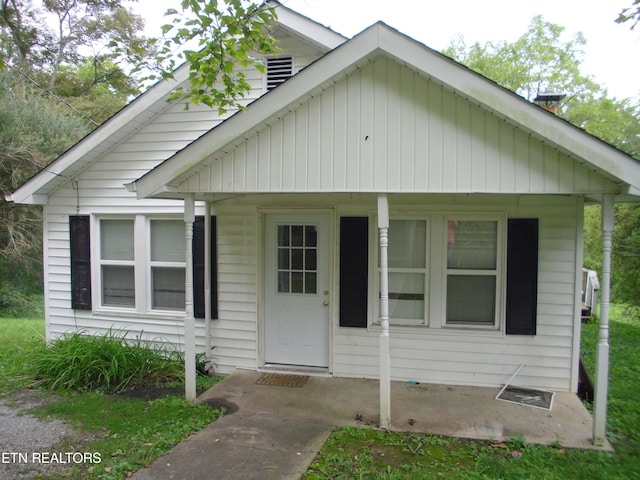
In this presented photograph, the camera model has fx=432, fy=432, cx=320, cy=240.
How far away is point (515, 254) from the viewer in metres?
5.48

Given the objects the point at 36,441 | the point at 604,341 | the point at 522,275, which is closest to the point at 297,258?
the point at 522,275

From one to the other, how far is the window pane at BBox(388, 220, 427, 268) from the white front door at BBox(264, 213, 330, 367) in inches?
36.5

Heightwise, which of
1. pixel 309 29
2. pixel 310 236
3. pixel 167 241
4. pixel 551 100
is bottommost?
pixel 167 241

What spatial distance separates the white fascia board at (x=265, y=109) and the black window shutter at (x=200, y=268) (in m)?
1.47

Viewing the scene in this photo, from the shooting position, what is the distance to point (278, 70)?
6527 millimetres

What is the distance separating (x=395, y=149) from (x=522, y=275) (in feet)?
8.11

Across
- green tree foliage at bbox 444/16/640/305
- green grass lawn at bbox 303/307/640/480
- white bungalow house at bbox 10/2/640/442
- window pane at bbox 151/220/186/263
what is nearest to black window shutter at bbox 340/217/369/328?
white bungalow house at bbox 10/2/640/442

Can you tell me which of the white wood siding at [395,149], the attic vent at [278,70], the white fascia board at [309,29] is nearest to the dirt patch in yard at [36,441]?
the white wood siding at [395,149]

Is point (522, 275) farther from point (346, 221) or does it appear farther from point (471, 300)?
point (346, 221)

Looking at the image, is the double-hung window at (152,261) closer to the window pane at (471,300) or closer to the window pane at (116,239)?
the window pane at (116,239)

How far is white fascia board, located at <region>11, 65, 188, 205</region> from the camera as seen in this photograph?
6.42 meters

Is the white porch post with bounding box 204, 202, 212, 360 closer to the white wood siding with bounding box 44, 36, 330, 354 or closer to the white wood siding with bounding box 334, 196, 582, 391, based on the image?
the white wood siding with bounding box 44, 36, 330, 354

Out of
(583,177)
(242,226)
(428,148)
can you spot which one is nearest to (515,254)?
(583,177)

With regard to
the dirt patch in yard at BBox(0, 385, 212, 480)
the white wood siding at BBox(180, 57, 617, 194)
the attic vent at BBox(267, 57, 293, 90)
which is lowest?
the dirt patch in yard at BBox(0, 385, 212, 480)
